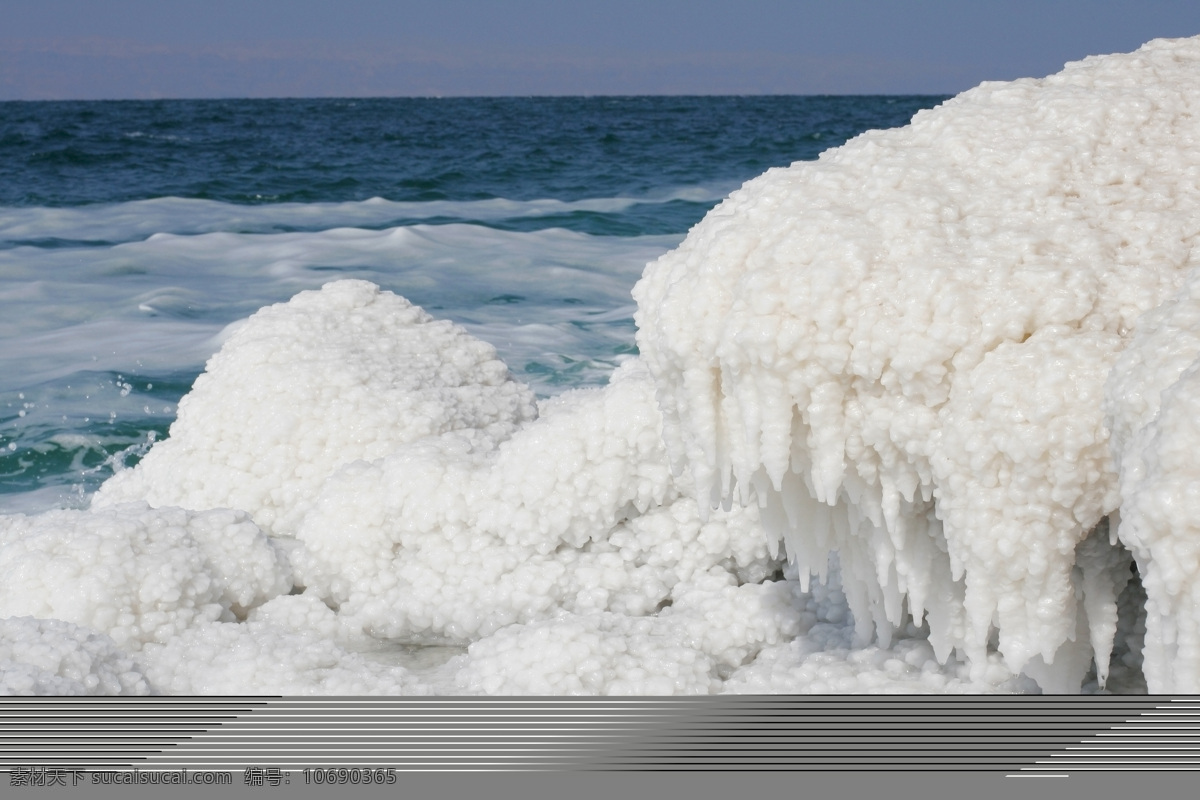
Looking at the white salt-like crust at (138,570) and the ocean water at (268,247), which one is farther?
the ocean water at (268,247)

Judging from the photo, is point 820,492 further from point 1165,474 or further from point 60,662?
point 60,662

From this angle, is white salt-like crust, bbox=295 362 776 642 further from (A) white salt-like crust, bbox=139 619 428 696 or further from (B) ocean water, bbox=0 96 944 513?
(B) ocean water, bbox=0 96 944 513

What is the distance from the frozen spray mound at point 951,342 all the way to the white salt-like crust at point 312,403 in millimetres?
1230

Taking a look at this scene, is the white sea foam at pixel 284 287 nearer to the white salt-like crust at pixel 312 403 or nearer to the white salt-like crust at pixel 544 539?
the white salt-like crust at pixel 312 403

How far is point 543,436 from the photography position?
7.05 feet

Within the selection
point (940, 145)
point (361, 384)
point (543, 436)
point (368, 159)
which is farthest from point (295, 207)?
point (940, 145)

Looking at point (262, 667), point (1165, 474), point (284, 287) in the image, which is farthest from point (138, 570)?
point (284, 287)

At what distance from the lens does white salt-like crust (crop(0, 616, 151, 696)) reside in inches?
61.0

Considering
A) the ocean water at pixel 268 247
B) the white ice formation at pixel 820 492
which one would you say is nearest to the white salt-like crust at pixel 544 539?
the white ice formation at pixel 820 492

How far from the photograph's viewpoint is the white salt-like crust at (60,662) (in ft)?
5.08

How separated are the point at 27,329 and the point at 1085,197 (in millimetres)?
5896
